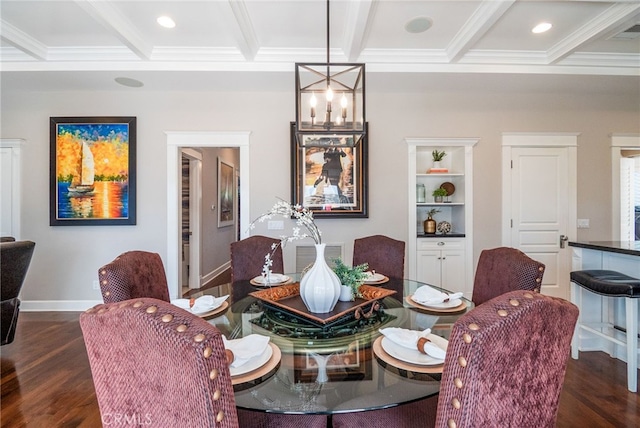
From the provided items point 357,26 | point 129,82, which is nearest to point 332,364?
point 357,26

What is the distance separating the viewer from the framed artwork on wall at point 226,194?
5844 millimetres

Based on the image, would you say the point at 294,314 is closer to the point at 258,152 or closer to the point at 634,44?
the point at 258,152

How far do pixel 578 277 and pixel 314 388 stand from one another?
2.71 m

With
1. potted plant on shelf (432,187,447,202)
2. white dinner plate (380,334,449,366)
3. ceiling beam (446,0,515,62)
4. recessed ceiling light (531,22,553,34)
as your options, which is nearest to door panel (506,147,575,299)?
potted plant on shelf (432,187,447,202)

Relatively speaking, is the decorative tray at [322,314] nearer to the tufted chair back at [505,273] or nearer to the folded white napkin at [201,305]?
the folded white napkin at [201,305]

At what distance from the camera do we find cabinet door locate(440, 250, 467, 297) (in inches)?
151

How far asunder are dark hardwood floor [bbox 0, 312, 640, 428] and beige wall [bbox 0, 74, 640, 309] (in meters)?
1.16

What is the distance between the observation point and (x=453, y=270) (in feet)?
12.6

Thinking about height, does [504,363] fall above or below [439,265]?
above

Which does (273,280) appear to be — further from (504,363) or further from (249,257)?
(504,363)

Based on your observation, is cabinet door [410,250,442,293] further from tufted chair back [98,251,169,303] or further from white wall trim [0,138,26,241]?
white wall trim [0,138,26,241]

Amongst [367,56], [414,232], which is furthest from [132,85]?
[414,232]

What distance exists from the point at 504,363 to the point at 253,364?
2.50 ft

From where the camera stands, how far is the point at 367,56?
10.5 ft
